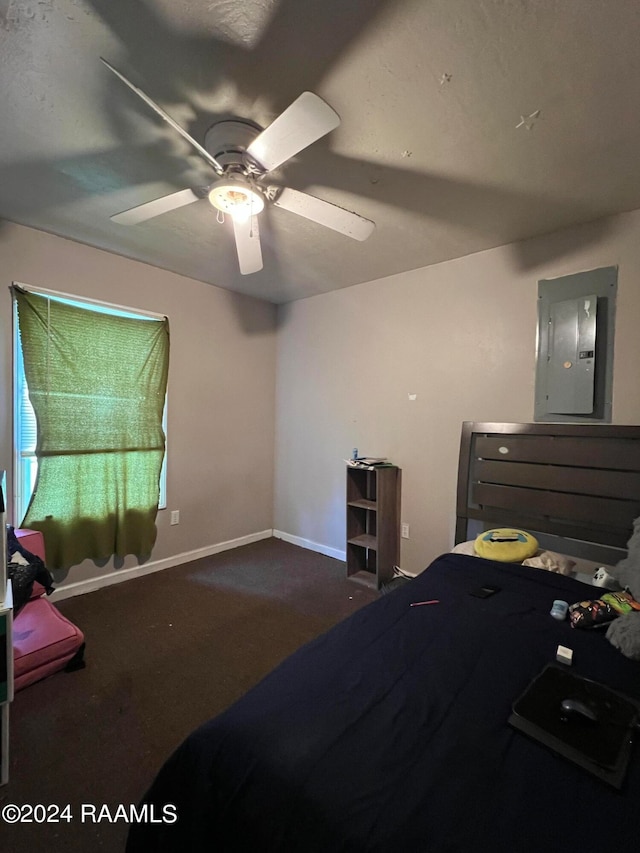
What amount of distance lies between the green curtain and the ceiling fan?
1.19 meters

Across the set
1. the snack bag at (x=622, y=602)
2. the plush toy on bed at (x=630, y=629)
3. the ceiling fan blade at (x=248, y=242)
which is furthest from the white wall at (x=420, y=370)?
the ceiling fan blade at (x=248, y=242)

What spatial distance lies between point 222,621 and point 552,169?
10.1 feet

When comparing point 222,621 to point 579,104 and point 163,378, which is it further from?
point 579,104

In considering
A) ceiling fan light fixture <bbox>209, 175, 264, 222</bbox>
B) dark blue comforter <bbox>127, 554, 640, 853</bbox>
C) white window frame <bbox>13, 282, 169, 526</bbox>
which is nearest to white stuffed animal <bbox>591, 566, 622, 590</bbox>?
dark blue comforter <bbox>127, 554, 640, 853</bbox>

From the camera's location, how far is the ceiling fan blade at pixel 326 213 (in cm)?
164

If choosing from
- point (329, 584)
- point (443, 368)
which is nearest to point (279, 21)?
point (443, 368)

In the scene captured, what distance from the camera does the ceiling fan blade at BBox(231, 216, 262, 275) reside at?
1.83 m

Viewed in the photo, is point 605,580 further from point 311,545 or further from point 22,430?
point 22,430

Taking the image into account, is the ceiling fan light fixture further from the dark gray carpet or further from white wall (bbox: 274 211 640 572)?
the dark gray carpet

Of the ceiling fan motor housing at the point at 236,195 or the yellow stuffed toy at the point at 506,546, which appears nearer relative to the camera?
the ceiling fan motor housing at the point at 236,195

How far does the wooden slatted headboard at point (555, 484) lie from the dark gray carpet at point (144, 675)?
1121 millimetres

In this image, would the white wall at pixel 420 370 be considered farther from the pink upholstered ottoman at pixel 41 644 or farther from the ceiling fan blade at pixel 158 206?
the pink upholstered ottoman at pixel 41 644

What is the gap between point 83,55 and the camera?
1.27 meters

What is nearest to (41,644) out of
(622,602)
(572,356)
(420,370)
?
(622,602)
